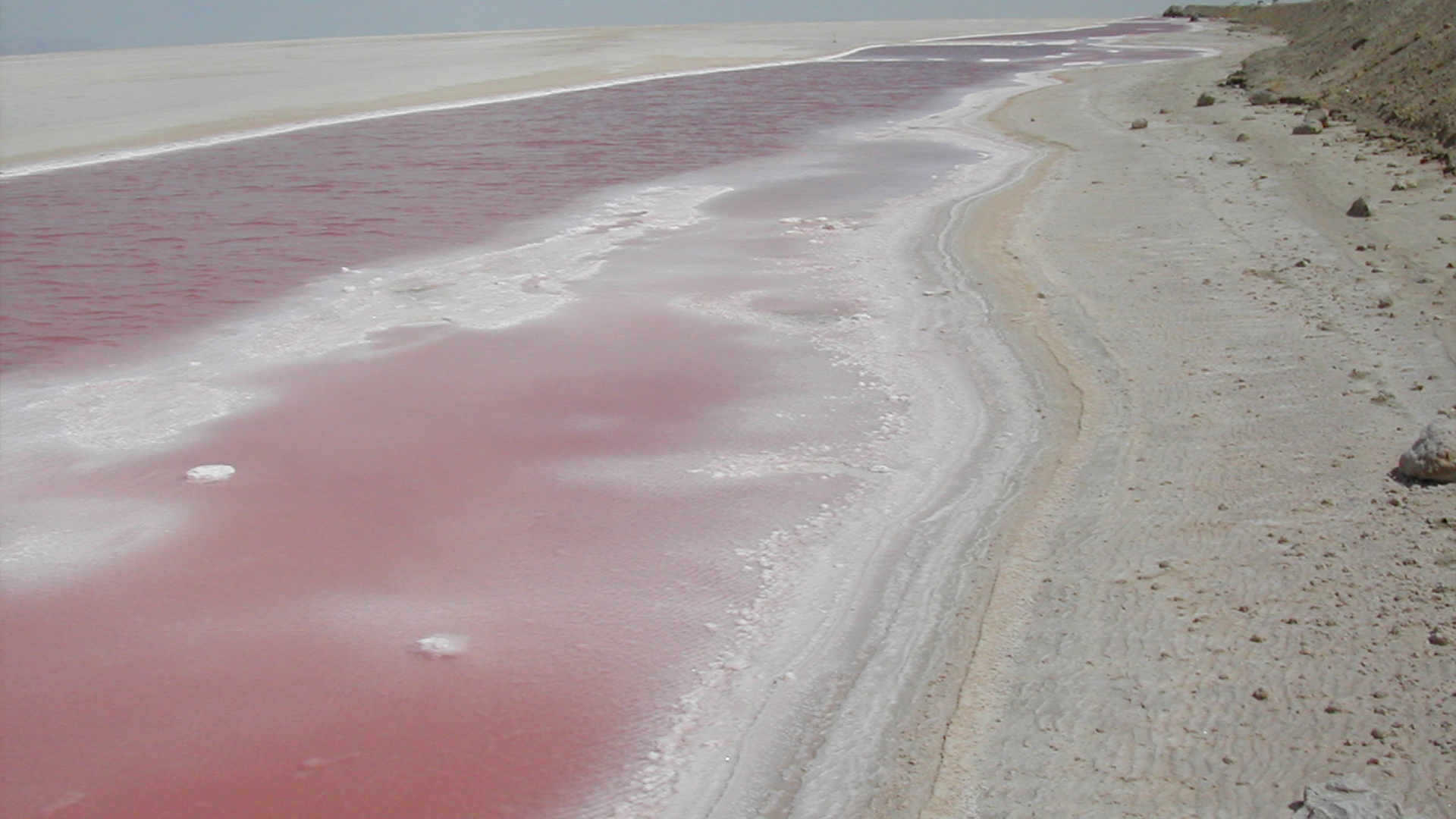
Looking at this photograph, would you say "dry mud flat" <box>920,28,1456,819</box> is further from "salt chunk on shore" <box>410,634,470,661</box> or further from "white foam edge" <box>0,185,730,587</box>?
"white foam edge" <box>0,185,730,587</box>

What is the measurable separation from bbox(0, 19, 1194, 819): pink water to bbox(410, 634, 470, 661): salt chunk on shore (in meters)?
0.03

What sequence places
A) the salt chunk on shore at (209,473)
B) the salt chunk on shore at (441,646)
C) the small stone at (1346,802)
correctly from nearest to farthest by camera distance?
the small stone at (1346,802) → the salt chunk on shore at (441,646) → the salt chunk on shore at (209,473)

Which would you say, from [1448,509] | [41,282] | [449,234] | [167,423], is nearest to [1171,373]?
[1448,509]

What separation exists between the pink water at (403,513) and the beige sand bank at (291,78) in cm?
1116

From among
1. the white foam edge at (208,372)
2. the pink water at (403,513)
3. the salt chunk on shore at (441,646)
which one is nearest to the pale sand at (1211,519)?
the pink water at (403,513)

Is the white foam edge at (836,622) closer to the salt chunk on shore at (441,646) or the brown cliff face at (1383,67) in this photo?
the salt chunk on shore at (441,646)

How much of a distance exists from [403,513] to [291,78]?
30460mm

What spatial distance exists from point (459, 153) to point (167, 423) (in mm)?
11420

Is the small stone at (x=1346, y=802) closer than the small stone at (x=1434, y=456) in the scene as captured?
Yes

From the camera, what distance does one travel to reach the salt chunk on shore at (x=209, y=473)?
548 cm

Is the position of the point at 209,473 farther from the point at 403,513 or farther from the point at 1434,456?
the point at 1434,456

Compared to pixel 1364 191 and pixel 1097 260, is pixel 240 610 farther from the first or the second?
pixel 1364 191

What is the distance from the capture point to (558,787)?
3385mm

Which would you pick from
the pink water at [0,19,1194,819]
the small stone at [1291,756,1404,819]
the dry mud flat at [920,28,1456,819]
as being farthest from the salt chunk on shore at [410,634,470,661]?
the small stone at [1291,756,1404,819]
